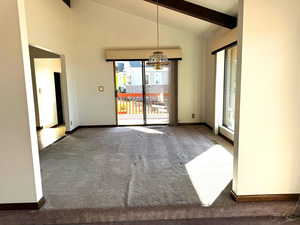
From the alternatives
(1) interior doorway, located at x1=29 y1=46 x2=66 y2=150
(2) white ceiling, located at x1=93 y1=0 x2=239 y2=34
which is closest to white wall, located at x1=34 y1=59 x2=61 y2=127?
(1) interior doorway, located at x1=29 y1=46 x2=66 y2=150

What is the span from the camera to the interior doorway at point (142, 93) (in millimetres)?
6160

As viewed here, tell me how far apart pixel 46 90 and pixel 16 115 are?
511 centimetres

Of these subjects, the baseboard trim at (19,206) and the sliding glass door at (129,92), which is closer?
the baseboard trim at (19,206)

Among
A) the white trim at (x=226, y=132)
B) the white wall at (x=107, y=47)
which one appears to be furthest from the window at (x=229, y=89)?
the white wall at (x=107, y=47)

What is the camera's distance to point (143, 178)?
277 cm

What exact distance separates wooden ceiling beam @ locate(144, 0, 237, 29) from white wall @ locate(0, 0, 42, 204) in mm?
2814

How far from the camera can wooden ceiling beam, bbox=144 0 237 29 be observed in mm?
3889

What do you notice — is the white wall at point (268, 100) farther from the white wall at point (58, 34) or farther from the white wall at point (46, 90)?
the white wall at point (46, 90)

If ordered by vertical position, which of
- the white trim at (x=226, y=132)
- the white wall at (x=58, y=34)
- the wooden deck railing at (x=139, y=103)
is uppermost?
the white wall at (x=58, y=34)

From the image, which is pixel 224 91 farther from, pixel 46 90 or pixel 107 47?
pixel 46 90

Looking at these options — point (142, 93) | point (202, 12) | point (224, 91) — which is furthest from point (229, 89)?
point (142, 93)

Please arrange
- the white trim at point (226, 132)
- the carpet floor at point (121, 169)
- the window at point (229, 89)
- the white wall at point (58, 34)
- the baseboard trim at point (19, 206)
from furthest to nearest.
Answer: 1. the window at point (229, 89)
2. the white trim at point (226, 132)
3. the white wall at point (58, 34)
4. the carpet floor at point (121, 169)
5. the baseboard trim at point (19, 206)

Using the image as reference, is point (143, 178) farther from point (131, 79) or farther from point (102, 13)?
point (102, 13)

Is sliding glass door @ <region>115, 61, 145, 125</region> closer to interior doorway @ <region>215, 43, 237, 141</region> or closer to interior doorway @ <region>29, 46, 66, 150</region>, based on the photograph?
interior doorway @ <region>29, 46, 66, 150</region>
